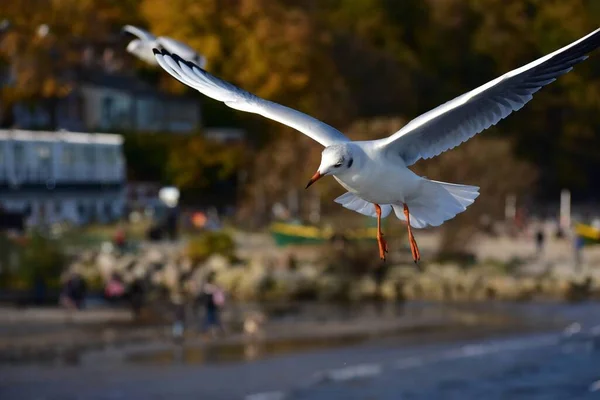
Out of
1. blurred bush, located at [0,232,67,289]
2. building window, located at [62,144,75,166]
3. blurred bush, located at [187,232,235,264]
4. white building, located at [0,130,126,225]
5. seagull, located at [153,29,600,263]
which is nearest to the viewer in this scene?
seagull, located at [153,29,600,263]

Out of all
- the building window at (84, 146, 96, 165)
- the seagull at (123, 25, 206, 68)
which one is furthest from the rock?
the seagull at (123, 25, 206, 68)

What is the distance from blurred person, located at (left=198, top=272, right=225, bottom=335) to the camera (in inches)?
1256

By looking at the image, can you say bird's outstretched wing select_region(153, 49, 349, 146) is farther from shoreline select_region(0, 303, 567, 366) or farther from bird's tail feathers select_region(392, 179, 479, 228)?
shoreline select_region(0, 303, 567, 366)

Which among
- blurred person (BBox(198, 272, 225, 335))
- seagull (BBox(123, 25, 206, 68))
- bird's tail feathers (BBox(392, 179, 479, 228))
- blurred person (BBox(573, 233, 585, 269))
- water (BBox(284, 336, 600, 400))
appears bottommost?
water (BBox(284, 336, 600, 400))

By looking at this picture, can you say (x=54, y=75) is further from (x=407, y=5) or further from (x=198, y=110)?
(x=407, y=5)

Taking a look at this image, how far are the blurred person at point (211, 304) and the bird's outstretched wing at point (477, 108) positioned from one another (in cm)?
2090

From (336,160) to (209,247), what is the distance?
3212 cm

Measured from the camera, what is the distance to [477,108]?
1124 centimetres

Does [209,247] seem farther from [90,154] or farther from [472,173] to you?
[90,154]

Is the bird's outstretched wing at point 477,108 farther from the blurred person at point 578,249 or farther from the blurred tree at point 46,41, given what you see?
the blurred tree at point 46,41

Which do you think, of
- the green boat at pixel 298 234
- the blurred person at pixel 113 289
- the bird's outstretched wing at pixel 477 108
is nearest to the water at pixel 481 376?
the blurred person at pixel 113 289

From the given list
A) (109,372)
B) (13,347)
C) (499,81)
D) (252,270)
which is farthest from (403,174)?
(252,270)

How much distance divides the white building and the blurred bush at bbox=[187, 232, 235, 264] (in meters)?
11.3

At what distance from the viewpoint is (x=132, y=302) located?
3644 cm
